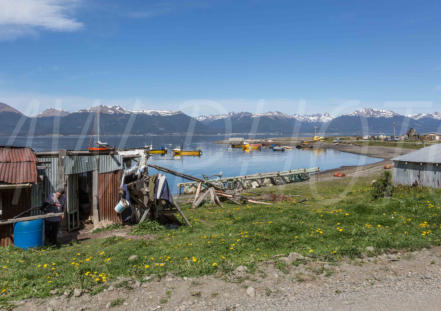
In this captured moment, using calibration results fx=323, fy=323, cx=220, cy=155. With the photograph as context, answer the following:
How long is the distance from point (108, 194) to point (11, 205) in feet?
16.1

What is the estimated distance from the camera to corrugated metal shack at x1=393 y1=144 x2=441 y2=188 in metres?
24.0

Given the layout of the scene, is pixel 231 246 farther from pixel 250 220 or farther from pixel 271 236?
pixel 250 220

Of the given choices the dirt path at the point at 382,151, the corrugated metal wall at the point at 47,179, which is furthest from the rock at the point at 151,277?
the dirt path at the point at 382,151

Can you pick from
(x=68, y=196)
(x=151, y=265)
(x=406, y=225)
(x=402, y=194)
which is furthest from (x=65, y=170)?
(x=402, y=194)

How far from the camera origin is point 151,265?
9922mm

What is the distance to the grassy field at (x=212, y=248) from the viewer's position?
362 inches

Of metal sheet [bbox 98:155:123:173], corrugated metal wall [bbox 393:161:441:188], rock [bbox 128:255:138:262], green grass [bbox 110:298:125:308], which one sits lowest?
rock [bbox 128:255:138:262]

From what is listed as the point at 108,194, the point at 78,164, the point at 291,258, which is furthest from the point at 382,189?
the point at 78,164

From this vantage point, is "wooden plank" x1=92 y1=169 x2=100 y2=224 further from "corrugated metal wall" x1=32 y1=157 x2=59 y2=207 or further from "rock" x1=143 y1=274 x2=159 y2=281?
"rock" x1=143 y1=274 x2=159 y2=281

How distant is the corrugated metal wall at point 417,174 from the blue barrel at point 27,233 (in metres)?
25.6

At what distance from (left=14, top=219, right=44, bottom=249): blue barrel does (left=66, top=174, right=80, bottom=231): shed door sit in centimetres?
427

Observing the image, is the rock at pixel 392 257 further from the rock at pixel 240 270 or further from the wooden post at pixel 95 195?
the wooden post at pixel 95 195

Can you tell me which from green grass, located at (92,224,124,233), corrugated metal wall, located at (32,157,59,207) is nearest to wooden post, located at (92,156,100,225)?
green grass, located at (92,224,124,233)

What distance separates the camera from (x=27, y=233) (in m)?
12.6
